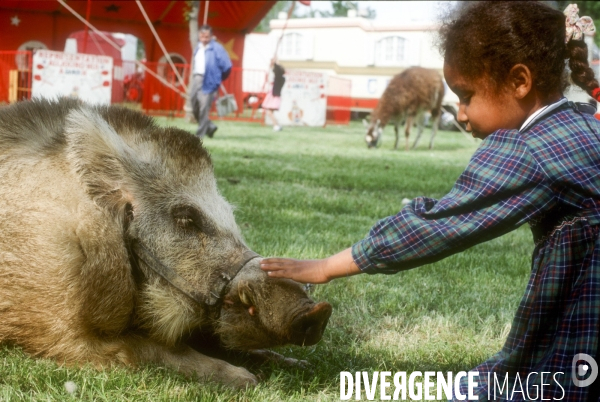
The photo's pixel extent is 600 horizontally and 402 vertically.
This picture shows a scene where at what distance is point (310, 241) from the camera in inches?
197

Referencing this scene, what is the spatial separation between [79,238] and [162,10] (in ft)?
73.4

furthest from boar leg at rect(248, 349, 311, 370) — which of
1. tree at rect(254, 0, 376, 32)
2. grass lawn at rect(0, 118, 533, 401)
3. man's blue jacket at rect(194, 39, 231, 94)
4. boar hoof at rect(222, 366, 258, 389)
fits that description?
tree at rect(254, 0, 376, 32)

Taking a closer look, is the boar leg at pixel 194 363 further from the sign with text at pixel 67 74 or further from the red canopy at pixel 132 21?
the red canopy at pixel 132 21

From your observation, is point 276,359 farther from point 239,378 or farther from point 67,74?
point 67,74

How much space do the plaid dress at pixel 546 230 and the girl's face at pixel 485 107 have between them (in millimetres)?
125

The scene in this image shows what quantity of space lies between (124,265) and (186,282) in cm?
25

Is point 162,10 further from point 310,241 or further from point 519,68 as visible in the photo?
point 519,68

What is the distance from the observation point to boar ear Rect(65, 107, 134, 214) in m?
2.82

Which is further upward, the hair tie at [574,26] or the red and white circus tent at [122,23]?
the red and white circus tent at [122,23]

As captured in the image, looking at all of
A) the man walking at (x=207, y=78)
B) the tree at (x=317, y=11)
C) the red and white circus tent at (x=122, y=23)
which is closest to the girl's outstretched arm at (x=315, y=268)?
the man walking at (x=207, y=78)

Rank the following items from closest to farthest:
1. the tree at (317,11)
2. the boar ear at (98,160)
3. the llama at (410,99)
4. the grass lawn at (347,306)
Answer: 1. the grass lawn at (347,306)
2. the boar ear at (98,160)
3. the llama at (410,99)
4. the tree at (317,11)

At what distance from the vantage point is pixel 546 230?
2273 millimetres

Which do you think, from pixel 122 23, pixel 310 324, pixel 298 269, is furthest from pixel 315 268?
pixel 122 23

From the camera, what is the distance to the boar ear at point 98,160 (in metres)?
2.82
